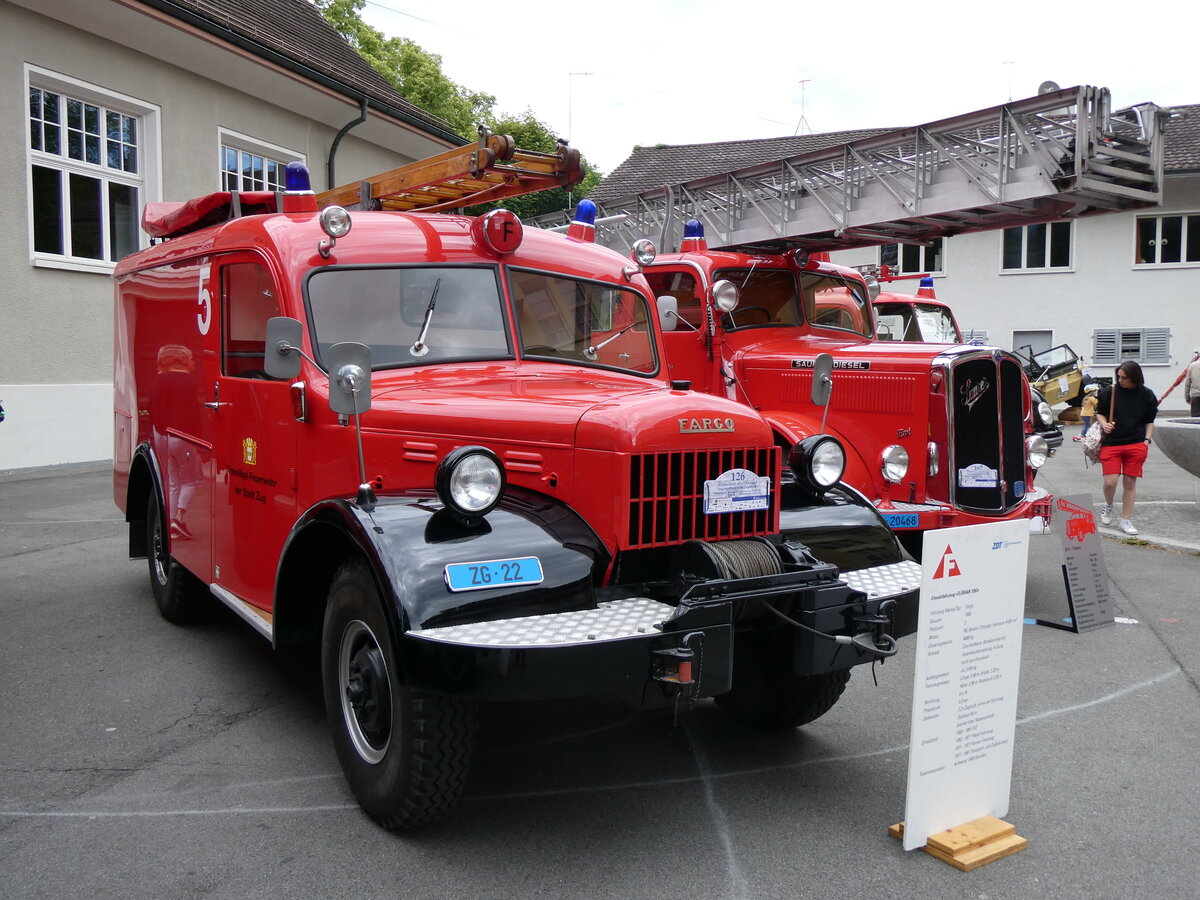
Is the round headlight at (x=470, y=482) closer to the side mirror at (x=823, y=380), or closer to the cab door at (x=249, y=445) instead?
Answer: the cab door at (x=249, y=445)

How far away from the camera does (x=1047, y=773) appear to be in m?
4.07

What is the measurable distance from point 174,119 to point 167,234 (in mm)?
9838

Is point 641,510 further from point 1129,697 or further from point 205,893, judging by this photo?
point 1129,697

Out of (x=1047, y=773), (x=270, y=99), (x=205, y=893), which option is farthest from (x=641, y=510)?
(x=270, y=99)

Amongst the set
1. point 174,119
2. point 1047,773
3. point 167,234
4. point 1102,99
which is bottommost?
point 1047,773

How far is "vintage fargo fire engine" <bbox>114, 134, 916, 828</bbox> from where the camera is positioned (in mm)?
3143

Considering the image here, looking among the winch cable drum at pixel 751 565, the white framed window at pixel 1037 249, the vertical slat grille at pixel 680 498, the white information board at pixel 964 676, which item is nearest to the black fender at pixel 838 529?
the vertical slat grille at pixel 680 498

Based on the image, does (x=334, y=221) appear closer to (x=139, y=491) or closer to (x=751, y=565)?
(x=751, y=565)

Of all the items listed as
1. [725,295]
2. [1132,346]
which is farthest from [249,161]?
[1132,346]

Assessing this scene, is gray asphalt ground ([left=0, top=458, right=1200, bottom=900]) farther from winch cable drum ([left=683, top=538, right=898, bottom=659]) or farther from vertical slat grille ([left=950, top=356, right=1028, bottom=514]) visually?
vertical slat grille ([left=950, top=356, right=1028, bottom=514])

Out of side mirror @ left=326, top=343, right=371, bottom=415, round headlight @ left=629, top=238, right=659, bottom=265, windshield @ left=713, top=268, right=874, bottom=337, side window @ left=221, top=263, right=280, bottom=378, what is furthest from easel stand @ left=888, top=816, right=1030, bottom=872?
windshield @ left=713, top=268, right=874, bottom=337

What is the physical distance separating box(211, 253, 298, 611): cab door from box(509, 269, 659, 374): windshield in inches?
42.0

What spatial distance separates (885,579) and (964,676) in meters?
0.60

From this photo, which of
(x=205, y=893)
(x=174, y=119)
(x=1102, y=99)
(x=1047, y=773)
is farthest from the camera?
(x=174, y=119)
